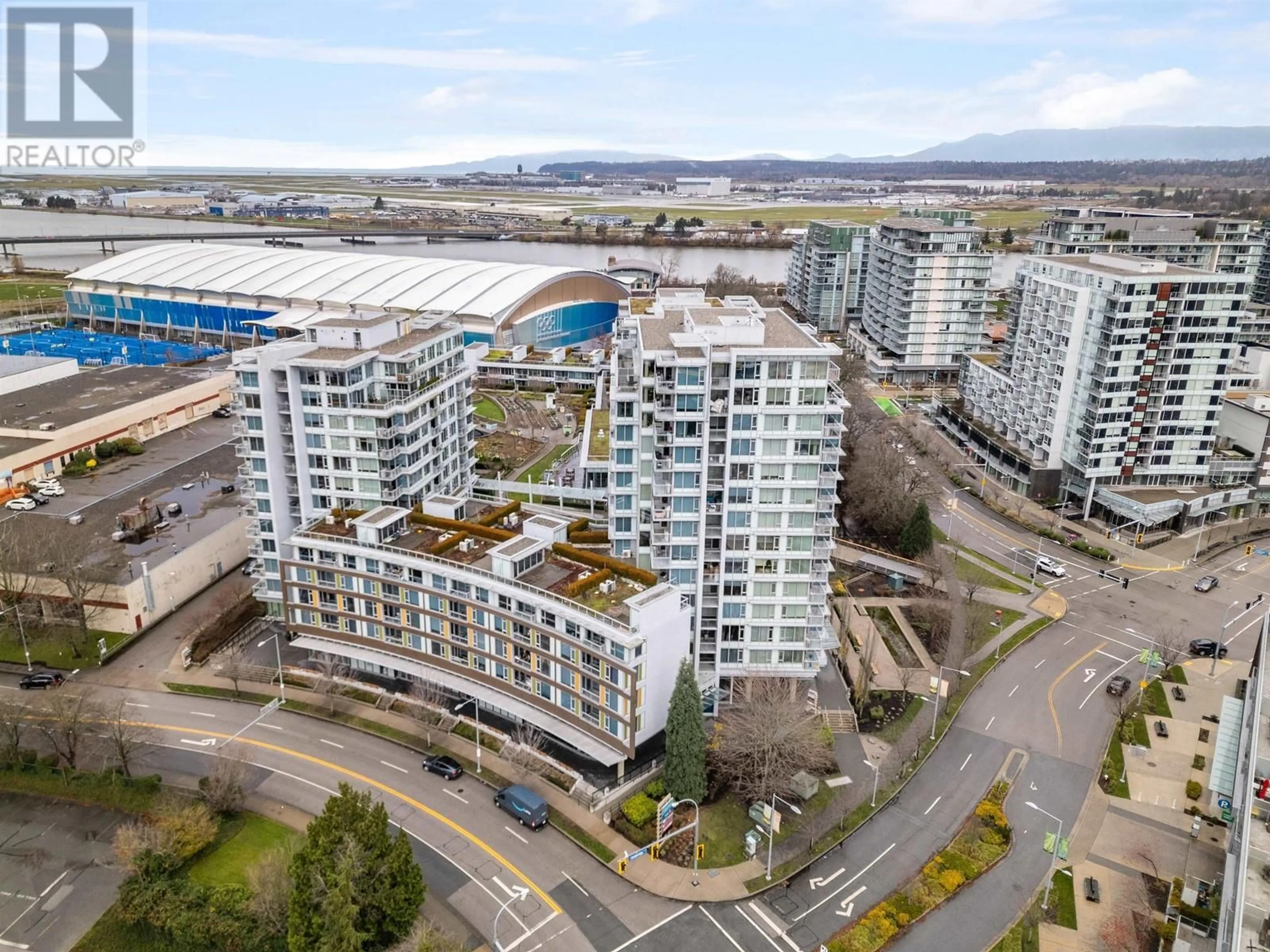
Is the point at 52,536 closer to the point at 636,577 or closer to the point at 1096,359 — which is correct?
the point at 636,577

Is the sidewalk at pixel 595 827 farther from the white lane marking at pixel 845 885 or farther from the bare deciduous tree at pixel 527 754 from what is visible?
the white lane marking at pixel 845 885

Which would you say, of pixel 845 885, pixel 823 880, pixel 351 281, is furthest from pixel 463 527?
pixel 351 281

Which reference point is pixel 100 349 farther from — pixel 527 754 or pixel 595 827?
pixel 595 827

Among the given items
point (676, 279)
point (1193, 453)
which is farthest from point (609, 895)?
point (676, 279)

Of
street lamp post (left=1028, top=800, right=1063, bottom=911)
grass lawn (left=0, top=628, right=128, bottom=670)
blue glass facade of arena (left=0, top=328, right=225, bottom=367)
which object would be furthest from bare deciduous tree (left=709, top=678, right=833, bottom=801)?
blue glass facade of arena (left=0, top=328, right=225, bottom=367)

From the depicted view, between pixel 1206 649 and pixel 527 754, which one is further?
pixel 1206 649

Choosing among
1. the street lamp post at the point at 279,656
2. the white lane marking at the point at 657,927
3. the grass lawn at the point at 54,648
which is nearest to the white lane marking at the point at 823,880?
the white lane marking at the point at 657,927

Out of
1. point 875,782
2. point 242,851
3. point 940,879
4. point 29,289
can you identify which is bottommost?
point 242,851
